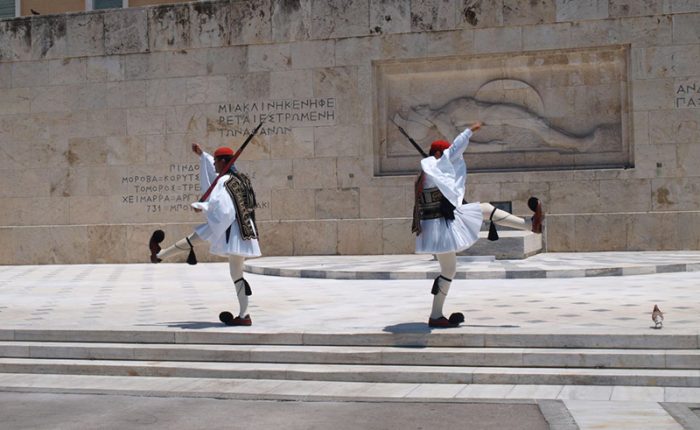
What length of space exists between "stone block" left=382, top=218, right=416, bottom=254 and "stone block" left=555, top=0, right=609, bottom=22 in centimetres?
503

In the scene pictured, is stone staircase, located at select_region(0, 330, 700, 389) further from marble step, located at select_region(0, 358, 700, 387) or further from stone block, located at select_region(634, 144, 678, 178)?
stone block, located at select_region(634, 144, 678, 178)

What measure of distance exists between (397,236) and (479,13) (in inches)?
186

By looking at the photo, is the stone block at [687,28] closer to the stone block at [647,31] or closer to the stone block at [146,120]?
the stone block at [647,31]

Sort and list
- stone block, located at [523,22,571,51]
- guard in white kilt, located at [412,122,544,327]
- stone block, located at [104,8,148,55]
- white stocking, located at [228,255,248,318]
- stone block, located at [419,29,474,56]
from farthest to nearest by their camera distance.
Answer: stone block, located at [104,8,148,55], stone block, located at [419,29,474,56], stone block, located at [523,22,571,51], white stocking, located at [228,255,248,318], guard in white kilt, located at [412,122,544,327]

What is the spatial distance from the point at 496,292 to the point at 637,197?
24.1 ft

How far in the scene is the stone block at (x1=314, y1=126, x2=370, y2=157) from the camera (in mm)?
19656

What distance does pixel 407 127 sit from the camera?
65.0 ft

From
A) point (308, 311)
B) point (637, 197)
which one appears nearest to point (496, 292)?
point (308, 311)

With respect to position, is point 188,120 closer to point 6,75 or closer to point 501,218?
point 6,75

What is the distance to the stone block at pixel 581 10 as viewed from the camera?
1872 cm

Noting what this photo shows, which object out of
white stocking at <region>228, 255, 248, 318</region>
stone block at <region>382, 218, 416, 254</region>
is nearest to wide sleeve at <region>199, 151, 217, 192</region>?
white stocking at <region>228, 255, 248, 318</region>

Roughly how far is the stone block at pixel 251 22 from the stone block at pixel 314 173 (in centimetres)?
271

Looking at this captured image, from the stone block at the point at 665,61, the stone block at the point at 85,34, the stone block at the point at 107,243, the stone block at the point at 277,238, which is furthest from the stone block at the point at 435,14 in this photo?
the stone block at the point at 107,243

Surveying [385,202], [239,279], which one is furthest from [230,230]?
[385,202]
